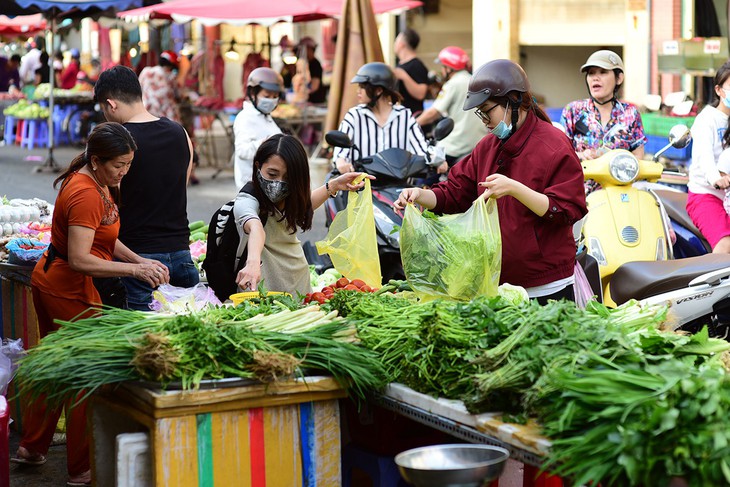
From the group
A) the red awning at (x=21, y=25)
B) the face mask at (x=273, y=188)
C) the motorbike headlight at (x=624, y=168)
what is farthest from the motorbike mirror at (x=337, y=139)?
the red awning at (x=21, y=25)

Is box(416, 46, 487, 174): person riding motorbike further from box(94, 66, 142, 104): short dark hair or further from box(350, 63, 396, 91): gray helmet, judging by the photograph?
box(94, 66, 142, 104): short dark hair

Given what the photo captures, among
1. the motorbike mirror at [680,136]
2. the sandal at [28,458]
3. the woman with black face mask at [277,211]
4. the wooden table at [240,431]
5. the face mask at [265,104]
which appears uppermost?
the face mask at [265,104]

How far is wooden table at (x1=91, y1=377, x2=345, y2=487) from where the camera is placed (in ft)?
12.9

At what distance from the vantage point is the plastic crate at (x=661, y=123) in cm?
1211

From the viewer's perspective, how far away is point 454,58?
11.0 metres

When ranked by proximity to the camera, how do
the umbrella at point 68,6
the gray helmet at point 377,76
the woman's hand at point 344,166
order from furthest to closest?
1. the umbrella at point 68,6
2. the gray helmet at point 377,76
3. the woman's hand at point 344,166

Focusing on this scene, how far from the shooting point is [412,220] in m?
5.00

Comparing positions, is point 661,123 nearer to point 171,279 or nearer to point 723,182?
point 723,182

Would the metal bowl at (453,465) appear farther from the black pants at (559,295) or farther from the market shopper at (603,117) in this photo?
the market shopper at (603,117)

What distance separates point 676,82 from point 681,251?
8.13m

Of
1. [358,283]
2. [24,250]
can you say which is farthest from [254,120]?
[358,283]

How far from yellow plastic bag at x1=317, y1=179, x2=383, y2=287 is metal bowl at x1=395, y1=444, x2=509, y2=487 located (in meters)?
2.21

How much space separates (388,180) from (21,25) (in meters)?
26.2

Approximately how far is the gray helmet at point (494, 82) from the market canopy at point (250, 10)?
10.3 m
